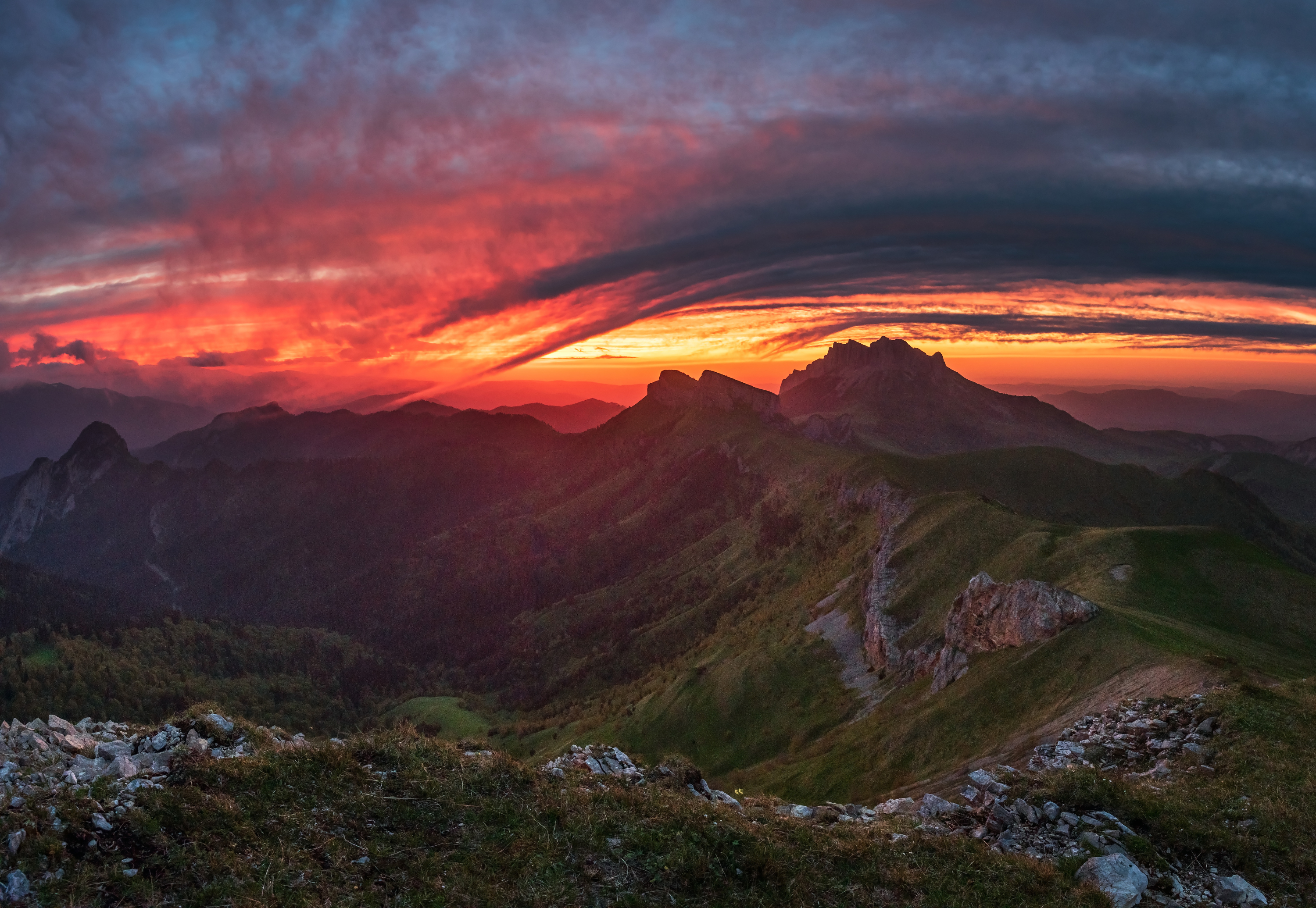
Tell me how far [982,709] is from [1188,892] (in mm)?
31995

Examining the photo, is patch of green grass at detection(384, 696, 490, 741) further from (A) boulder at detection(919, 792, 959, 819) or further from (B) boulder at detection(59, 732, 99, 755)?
(A) boulder at detection(919, 792, 959, 819)

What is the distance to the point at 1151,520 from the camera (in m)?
170

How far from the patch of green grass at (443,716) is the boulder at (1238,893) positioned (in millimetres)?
149206

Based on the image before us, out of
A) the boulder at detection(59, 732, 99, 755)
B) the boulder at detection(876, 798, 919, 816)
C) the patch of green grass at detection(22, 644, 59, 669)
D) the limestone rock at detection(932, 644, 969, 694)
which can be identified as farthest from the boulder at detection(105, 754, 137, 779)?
the patch of green grass at detection(22, 644, 59, 669)

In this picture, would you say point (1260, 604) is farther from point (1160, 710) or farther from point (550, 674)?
point (550, 674)

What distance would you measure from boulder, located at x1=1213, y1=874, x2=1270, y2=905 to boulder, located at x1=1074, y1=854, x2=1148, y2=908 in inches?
68.5

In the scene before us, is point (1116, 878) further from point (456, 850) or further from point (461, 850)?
point (456, 850)

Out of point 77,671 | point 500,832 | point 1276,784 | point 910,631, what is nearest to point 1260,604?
point 910,631

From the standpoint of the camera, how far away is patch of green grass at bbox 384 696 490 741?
153 metres

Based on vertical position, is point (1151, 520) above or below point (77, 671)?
above

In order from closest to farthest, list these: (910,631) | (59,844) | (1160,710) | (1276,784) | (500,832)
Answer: (59,844)
(500,832)
(1276,784)
(1160,710)
(910,631)

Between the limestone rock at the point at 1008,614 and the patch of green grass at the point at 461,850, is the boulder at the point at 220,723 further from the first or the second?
the limestone rock at the point at 1008,614

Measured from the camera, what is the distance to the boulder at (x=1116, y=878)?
13.2 meters

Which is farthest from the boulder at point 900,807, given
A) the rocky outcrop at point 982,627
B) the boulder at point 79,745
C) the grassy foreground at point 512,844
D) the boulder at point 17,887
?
the rocky outcrop at point 982,627
